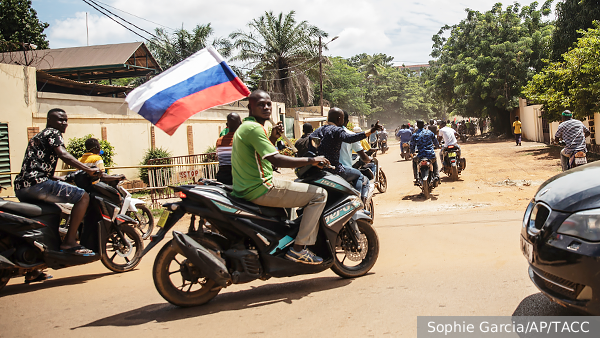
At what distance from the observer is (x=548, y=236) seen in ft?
9.86

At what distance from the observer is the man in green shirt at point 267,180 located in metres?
4.15

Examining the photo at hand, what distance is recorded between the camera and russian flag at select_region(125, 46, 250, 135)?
206 inches

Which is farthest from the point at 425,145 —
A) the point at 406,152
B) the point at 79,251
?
the point at 406,152

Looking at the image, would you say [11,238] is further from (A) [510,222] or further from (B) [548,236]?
(A) [510,222]

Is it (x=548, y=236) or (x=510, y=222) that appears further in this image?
(x=510, y=222)

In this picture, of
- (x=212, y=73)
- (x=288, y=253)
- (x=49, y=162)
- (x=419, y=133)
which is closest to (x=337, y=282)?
(x=288, y=253)

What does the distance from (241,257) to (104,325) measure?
121 cm

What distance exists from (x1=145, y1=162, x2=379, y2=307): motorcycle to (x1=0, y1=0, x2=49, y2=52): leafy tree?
88.7 ft

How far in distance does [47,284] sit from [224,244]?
258 cm

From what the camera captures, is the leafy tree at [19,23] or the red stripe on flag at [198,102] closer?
the red stripe on flag at [198,102]

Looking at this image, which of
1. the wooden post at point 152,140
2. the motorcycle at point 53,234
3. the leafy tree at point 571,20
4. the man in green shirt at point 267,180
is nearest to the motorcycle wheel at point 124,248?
the motorcycle at point 53,234

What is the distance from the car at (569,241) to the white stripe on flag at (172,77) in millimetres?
3813

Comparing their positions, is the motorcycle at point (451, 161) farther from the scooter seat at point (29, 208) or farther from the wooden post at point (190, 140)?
the wooden post at point (190, 140)

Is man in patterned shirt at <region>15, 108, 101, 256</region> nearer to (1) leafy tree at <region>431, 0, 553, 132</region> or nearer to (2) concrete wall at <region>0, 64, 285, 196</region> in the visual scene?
(2) concrete wall at <region>0, 64, 285, 196</region>
